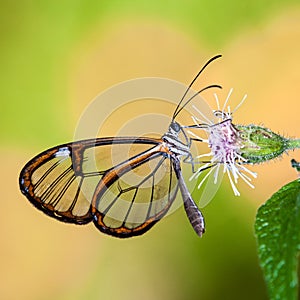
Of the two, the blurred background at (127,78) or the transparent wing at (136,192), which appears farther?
the blurred background at (127,78)

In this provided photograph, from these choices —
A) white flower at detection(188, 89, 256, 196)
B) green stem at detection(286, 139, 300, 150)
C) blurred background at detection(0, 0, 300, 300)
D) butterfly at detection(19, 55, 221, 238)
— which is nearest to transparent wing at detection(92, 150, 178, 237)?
butterfly at detection(19, 55, 221, 238)

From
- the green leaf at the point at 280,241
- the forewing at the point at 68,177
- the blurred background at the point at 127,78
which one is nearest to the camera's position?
the green leaf at the point at 280,241

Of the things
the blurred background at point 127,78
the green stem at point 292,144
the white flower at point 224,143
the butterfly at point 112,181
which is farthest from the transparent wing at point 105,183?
the blurred background at point 127,78

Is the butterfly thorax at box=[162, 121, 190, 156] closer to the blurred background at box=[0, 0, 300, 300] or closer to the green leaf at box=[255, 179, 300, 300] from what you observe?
the green leaf at box=[255, 179, 300, 300]

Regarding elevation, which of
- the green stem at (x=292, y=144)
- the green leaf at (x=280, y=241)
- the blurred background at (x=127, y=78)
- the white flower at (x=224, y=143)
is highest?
the blurred background at (x=127, y=78)

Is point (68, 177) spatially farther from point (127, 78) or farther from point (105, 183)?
point (127, 78)

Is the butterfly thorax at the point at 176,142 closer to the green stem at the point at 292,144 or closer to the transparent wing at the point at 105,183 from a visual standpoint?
the transparent wing at the point at 105,183

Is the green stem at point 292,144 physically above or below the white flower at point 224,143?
below
